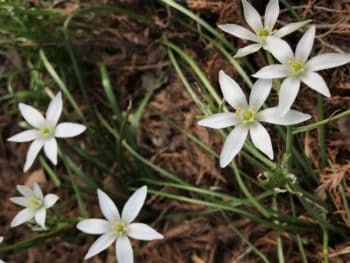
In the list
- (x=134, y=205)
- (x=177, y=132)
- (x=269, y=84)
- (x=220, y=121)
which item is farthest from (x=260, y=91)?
(x=177, y=132)

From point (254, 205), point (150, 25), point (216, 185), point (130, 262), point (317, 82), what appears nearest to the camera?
point (317, 82)

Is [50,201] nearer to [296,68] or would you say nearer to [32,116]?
[32,116]

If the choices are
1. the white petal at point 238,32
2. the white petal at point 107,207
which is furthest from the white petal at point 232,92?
the white petal at point 107,207

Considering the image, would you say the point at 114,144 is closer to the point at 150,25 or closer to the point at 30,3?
the point at 150,25

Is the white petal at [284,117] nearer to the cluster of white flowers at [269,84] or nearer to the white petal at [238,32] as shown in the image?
the cluster of white flowers at [269,84]

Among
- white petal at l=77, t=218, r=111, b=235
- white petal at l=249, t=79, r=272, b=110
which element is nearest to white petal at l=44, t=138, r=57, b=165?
white petal at l=77, t=218, r=111, b=235

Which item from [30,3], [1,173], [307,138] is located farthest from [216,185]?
[30,3]
